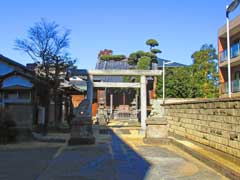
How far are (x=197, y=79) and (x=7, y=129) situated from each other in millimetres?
29190

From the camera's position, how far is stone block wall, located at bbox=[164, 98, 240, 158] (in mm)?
10219

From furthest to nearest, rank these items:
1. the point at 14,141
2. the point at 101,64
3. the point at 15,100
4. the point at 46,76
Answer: the point at 101,64
the point at 46,76
the point at 15,100
the point at 14,141

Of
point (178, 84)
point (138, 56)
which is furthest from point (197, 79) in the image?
point (138, 56)

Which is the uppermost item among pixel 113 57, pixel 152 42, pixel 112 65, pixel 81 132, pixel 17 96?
pixel 152 42

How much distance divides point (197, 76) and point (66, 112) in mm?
15534

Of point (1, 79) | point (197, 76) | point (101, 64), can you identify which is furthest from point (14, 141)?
point (101, 64)

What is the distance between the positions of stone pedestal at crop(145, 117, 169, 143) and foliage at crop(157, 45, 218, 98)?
23677 millimetres

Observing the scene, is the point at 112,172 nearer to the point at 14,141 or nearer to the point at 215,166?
the point at 215,166

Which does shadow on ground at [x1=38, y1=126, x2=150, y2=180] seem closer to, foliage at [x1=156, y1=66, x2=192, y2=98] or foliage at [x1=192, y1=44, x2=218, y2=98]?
foliage at [x1=192, y1=44, x2=218, y2=98]

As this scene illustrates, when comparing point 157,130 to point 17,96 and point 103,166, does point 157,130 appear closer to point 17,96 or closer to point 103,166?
→ point 103,166

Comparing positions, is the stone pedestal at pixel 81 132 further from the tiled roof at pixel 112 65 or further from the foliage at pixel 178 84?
the tiled roof at pixel 112 65

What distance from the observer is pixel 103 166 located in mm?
11031

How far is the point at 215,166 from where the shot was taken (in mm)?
10273

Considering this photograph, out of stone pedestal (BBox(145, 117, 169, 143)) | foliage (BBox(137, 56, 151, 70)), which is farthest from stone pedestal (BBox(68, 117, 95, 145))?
foliage (BBox(137, 56, 151, 70))
